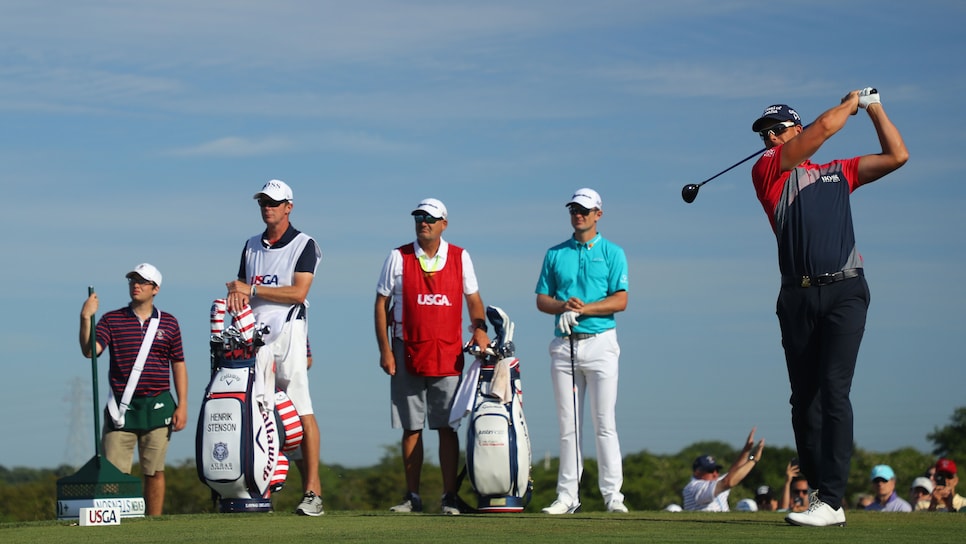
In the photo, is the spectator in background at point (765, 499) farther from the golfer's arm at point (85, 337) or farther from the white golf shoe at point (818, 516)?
the golfer's arm at point (85, 337)

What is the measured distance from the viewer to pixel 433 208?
34.0 ft

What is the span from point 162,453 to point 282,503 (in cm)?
1672

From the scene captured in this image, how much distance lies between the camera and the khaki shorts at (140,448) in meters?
10.9

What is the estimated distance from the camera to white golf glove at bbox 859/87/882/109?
752cm

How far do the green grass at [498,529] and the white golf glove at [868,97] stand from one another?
7.94 ft

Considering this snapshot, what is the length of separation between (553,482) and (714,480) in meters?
18.9

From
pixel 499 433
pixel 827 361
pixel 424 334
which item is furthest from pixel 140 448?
pixel 827 361

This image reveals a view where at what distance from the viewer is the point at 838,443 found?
741 cm

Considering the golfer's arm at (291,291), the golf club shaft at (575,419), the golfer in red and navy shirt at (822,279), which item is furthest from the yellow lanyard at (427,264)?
the golfer in red and navy shirt at (822,279)

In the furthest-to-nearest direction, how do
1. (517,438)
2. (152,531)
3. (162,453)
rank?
(162,453) → (517,438) → (152,531)

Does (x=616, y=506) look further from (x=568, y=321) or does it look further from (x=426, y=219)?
(x=426, y=219)

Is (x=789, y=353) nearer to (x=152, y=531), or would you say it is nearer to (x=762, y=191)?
(x=762, y=191)

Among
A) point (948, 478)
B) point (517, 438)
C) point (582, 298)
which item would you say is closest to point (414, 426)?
point (517, 438)

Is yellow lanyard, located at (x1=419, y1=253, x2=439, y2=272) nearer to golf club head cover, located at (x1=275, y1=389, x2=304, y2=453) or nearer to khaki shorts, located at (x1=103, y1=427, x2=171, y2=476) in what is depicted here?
golf club head cover, located at (x1=275, y1=389, x2=304, y2=453)
